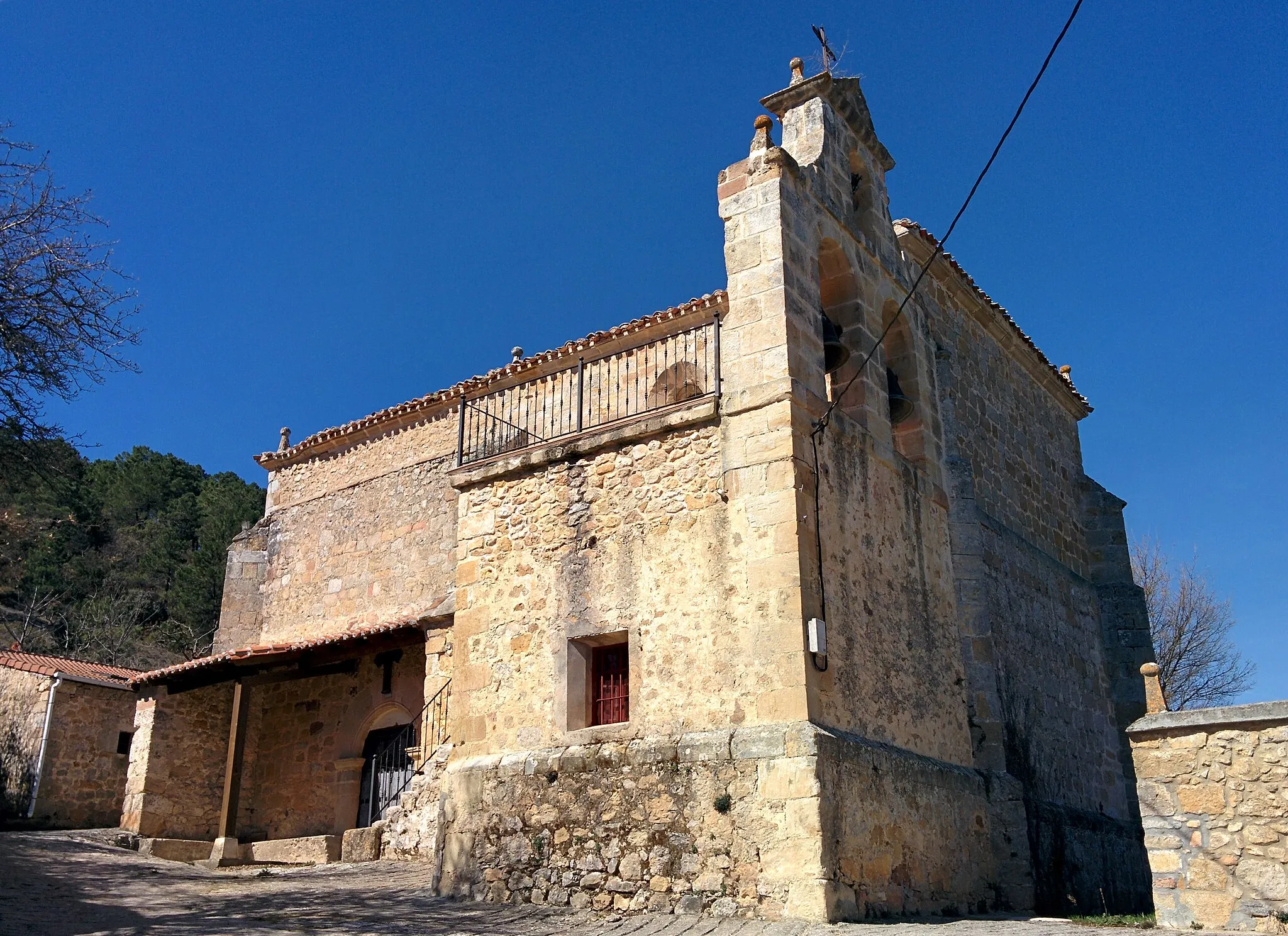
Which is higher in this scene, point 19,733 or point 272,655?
point 272,655

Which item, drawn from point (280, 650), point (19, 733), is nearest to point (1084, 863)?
point (280, 650)

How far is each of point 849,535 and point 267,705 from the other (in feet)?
39.3

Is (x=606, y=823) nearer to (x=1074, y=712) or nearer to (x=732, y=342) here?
(x=732, y=342)

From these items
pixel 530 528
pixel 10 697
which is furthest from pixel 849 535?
pixel 10 697

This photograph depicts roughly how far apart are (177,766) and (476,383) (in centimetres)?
771

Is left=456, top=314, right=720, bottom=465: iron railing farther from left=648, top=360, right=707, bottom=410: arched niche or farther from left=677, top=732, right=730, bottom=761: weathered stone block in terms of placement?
left=677, top=732, right=730, bottom=761: weathered stone block

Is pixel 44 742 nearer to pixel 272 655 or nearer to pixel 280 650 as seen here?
pixel 272 655

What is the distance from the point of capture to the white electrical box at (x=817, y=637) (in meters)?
8.70

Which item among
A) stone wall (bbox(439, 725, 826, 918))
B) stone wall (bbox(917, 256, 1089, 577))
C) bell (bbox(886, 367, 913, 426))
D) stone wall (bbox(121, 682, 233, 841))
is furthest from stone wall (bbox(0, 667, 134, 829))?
stone wall (bbox(917, 256, 1089, 577))

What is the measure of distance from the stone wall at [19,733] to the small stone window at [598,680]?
1245cm

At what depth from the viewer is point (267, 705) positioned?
18.1 metres

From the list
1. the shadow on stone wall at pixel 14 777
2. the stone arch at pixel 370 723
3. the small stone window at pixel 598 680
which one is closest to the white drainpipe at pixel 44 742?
the shadow on stone wall at pixel 14 777

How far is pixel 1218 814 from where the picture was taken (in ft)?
27.0

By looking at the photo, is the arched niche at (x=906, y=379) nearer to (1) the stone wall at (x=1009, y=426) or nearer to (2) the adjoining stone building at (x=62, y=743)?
(1) the stone wall at (x=1009, y=426)
